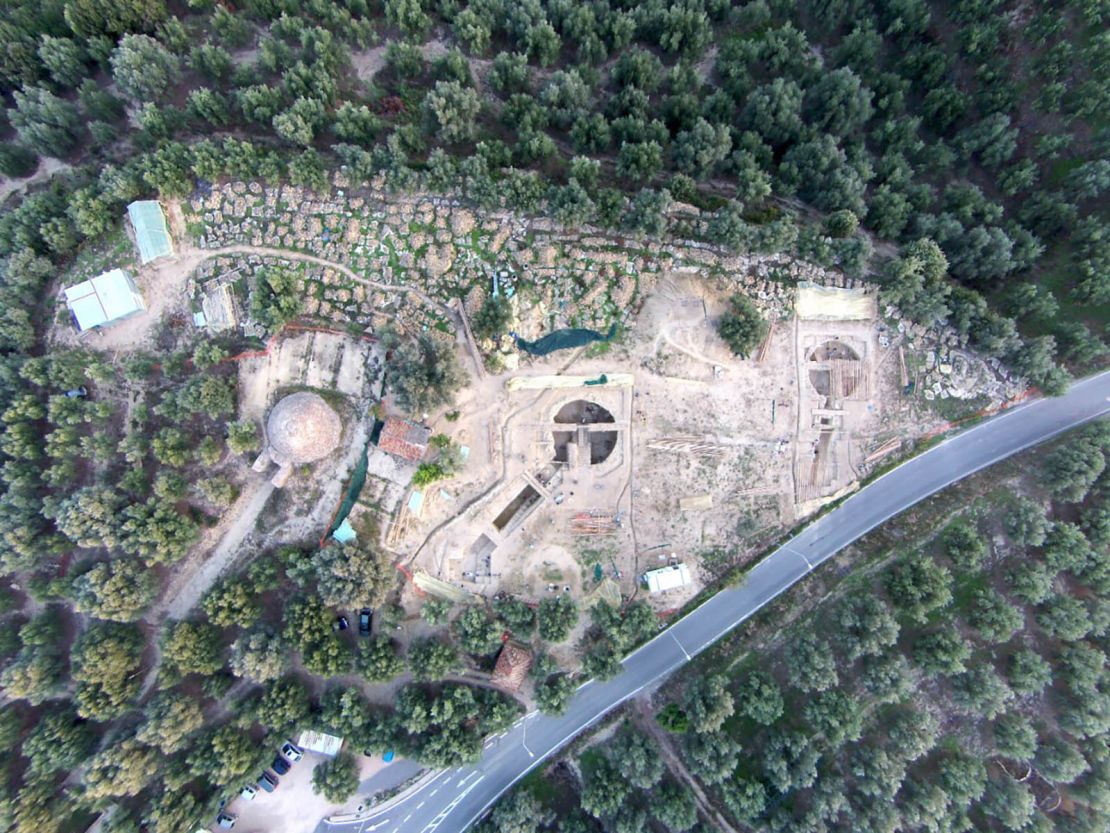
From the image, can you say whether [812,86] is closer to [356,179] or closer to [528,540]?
[356,179]

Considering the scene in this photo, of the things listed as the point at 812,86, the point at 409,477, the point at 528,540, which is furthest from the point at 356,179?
the point at 812,86

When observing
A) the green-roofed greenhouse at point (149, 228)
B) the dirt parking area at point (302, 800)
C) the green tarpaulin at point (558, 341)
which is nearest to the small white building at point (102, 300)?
the green-roofed greenhouse at point (149, 228)

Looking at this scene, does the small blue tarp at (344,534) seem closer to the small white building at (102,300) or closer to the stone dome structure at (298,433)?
the stone dome structure at (298,433)

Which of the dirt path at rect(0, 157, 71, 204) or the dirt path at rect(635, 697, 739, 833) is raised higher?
the dirt path at rect(0, 157, 71, 204)

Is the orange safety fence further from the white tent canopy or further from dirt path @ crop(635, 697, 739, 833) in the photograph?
the white tent canopy

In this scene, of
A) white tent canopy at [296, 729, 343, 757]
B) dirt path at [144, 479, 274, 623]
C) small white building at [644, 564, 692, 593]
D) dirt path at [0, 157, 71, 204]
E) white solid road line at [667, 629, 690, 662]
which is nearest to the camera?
dirt path at [144, 479, 274, 623]

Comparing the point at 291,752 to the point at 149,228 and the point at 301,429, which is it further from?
the point at 149,228

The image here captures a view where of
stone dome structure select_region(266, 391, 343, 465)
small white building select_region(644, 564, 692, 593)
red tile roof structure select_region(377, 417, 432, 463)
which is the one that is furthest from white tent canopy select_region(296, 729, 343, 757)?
small white building select_region(644, 564, 692, 593)
